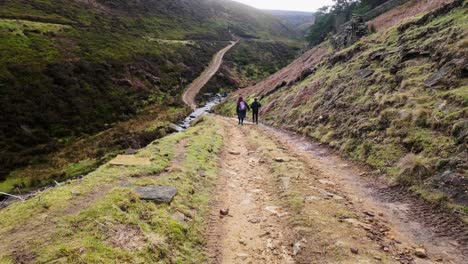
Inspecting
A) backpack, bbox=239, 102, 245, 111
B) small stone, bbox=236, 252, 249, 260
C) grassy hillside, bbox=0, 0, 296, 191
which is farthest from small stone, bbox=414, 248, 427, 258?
grassy hillside, bbox=0, 0, 296, 191

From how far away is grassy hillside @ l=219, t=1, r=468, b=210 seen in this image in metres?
12.2

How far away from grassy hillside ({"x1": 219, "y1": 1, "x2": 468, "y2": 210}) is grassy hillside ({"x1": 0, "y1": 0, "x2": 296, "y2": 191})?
880 inches

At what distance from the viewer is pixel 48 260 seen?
21.8 feet

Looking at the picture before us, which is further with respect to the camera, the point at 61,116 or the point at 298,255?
the point at 61,116

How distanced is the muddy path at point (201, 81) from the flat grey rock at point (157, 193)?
165 ft

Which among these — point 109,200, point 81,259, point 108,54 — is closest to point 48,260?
point 81,259

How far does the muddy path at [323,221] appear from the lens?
832 centimetres

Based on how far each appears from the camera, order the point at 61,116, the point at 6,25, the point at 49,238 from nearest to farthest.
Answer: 1. the point at 49,238
2. the point at 61,116
3. the point at 6,25

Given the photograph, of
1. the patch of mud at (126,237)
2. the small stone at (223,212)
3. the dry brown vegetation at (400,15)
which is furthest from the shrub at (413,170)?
the dry brown vegetation at (400,15)

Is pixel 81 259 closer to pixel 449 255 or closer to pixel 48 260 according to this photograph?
pixel 48 260

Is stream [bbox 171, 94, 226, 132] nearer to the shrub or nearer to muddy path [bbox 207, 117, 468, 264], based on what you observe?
muddy path [bbox 207, 117, 468, 264]

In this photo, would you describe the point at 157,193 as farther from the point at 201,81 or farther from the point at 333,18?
the point at 333,18

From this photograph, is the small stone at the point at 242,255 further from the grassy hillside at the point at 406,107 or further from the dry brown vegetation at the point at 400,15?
the dry brown vegetation at the point at 400,15

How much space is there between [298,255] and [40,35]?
2861 inches
